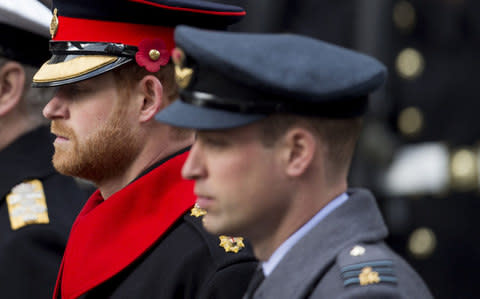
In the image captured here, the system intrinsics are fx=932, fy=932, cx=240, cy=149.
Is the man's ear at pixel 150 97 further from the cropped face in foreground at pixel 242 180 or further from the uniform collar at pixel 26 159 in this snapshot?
the uniform collar at pixel 26 159

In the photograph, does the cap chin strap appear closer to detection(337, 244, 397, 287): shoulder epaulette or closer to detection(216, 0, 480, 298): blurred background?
detection(337, 244, 397, 287): shoulder epaulette

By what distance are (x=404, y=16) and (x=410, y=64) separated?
0.32 meters

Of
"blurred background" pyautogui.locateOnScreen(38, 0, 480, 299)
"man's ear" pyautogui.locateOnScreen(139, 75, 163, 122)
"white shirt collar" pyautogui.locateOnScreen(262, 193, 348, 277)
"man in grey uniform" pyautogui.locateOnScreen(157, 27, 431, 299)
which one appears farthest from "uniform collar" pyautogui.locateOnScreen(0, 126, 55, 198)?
"blurred background" pyautogui.locateOnScreen(38, 0, 480, 299)

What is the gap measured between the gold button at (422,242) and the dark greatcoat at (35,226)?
2.71 metres

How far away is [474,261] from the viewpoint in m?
5.56

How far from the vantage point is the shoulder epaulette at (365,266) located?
2.10m

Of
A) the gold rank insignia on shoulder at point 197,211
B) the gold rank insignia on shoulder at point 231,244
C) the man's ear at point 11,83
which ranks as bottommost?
the gold rank insignia on shoulder at point 231,244

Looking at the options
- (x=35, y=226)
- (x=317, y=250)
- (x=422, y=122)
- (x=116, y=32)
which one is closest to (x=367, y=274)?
(x=317, y=250)

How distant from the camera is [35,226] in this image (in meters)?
3.44

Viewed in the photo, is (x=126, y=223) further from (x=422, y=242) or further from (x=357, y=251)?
(x=422, y=242)

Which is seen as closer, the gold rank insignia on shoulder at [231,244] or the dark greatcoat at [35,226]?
the gold rank insignia on shoulder at [231,244]

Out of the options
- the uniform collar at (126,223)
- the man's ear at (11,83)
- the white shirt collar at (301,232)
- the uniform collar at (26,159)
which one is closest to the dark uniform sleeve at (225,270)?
the uniform collar at (126,223)

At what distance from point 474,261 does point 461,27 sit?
143cm

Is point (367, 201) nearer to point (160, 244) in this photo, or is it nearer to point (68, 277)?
point (160, 244)
